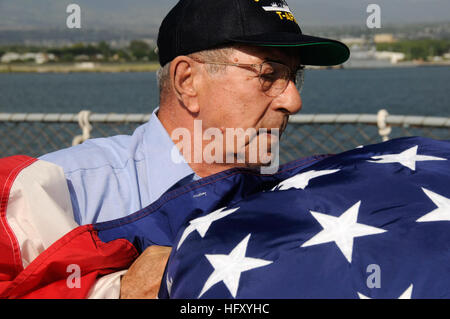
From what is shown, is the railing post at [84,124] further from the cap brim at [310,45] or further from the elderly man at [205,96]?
the cap brim at [310,45]

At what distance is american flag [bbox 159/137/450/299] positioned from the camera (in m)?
1.13

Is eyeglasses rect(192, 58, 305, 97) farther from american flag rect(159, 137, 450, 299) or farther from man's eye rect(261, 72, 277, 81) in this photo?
american flag rect(159, 137, 450, 299)

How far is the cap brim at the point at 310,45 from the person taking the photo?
1.76 m

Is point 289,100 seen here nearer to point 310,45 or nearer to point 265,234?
point 310,45

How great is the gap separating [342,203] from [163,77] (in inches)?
40.4

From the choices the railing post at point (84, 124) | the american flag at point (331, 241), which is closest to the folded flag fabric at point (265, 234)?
the american flag at point (331, 241)

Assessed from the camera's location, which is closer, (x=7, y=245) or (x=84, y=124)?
(x=7, y=245)

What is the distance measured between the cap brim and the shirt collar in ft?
1.50

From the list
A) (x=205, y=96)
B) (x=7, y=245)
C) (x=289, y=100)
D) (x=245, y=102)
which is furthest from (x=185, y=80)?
(x=7, y=245)

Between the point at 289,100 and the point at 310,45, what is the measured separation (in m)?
0.21

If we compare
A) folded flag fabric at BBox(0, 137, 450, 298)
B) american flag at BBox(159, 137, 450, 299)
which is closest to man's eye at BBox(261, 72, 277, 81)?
folded flag fabric at BBox(0, 137, 450, 298)

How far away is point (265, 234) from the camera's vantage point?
1.27 metres

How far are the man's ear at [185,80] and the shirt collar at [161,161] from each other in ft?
0.50

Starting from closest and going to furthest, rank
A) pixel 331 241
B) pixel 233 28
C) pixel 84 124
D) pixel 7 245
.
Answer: pixel 331 241 < pixel 7 245 < pixel 233 28 < pixel 84 124
